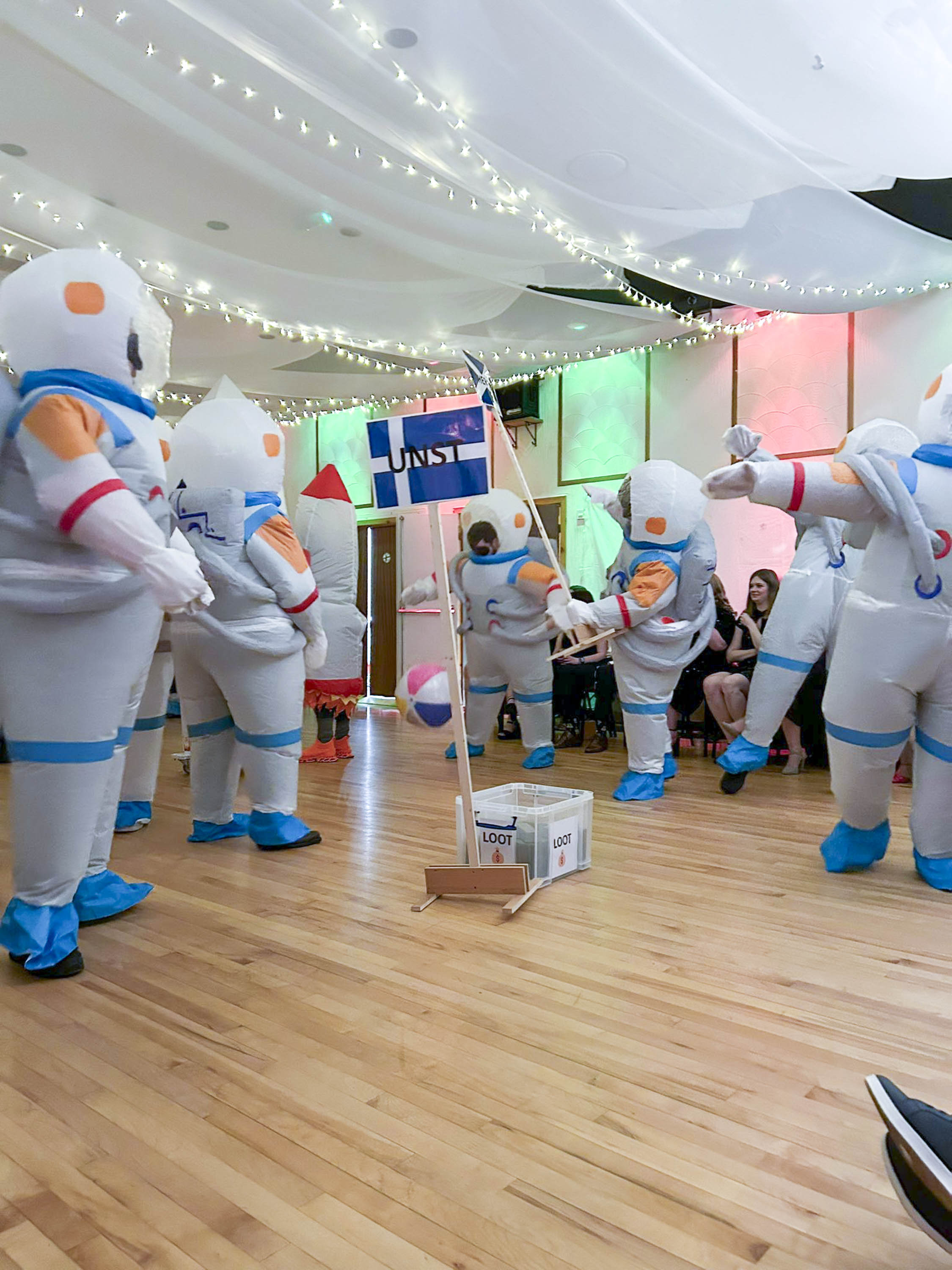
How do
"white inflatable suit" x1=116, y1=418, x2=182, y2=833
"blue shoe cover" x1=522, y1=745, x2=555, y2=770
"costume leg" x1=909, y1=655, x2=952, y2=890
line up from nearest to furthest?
"costume leg" x1=909, y1=655, x2=952, y2=890
"white inflatable suit" x1=116, y1=418, x2=182, y2=833
"blue shoe cover" x1=522, y1=745, x2=555, y2=770

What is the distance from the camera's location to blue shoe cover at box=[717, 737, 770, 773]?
4250 mm

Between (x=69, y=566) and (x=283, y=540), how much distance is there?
1110 mm

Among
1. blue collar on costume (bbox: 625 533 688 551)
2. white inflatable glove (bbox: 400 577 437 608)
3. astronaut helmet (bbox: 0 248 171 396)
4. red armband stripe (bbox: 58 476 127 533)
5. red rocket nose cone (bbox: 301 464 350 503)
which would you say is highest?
astronaut helmet (bbox: 0 248 171 396)

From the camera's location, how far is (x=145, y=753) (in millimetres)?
3645

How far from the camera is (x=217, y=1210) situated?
1.30 meters

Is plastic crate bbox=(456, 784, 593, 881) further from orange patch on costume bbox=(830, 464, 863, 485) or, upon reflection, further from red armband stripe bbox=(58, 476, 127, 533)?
red armband stripe bbox=(58, 476, 127, 533)

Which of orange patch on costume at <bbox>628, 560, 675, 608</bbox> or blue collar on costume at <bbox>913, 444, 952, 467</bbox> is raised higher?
blue collar on costume at <bbox>913, 444, 952, 467</bbox>

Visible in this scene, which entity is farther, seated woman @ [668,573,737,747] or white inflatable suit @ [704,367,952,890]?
seated woman @ [668,573,737,747]

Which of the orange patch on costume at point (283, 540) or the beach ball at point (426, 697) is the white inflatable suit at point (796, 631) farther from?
the orange patch on costume at point (283, 540)

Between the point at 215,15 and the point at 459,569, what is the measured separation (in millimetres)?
2778

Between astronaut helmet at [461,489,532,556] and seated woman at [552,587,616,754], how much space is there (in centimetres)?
119

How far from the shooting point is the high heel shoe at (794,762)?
197 inches

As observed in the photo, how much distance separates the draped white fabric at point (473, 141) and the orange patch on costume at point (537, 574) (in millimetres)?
1442

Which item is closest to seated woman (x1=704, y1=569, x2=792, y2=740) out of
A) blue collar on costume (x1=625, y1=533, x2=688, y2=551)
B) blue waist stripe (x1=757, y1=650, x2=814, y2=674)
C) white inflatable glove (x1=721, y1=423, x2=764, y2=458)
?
blue waist stripe (x1=757, y1=650, x2=814, y2=674)
